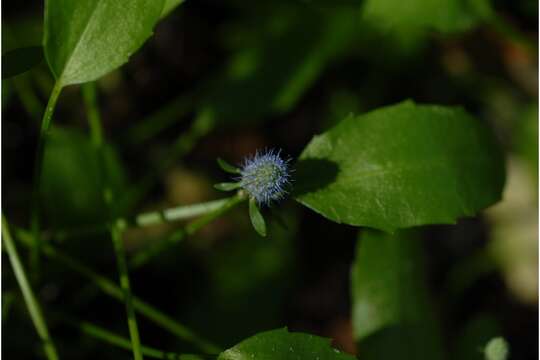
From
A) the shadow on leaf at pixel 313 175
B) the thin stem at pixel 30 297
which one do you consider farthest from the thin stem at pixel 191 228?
the thin stem at pixel 30 297

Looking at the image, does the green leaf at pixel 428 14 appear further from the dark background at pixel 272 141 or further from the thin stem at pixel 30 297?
the thin stem at pixel 30 297

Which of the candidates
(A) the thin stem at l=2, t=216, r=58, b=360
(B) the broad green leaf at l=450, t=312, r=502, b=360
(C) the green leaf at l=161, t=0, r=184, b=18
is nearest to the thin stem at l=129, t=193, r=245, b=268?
(A) the thin stem at l=2, t=216, r=58, b=360

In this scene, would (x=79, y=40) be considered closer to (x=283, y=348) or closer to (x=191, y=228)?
(x=191, y=228)

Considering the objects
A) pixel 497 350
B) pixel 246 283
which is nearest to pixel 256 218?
pixel 497 350

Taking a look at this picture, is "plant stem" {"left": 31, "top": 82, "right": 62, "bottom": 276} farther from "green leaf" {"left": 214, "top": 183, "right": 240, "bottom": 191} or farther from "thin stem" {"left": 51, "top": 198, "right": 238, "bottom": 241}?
"green leaf" {"left": 214, "top": 183, "right": 240, "bottom": 191}

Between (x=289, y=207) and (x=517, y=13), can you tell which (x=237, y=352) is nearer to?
(x=289, y=207)

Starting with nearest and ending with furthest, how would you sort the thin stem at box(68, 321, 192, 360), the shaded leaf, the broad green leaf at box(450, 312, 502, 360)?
the thin stem at box(68, 321, 192, 360) < the broad green leaf at box(450, 312, 502, 360) < the shaded leaf
